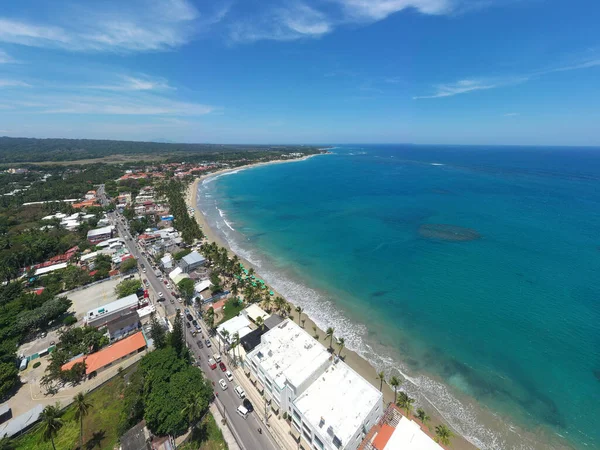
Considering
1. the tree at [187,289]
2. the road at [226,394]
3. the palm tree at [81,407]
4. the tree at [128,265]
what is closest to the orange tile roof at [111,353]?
the road at [226,394]

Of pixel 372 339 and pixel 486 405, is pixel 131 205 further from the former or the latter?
pixel 486 405

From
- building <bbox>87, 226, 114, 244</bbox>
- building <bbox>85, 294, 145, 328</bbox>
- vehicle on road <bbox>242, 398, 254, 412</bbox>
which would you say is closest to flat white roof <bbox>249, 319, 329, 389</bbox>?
vehicle on road <bbox>242, 398, 254, 412</bbox>

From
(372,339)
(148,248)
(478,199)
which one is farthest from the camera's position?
(478,199)

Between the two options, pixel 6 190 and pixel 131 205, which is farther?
pixel 6 190

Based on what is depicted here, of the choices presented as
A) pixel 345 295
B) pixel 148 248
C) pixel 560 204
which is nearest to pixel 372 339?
A: pixel 345 295

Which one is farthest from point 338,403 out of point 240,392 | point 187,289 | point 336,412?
point 187,289

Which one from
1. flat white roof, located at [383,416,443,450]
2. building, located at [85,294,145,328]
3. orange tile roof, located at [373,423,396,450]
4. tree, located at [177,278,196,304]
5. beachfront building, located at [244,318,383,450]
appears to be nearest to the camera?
flat white roof, located at [383,416,443,450]

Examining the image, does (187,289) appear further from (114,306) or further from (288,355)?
(288,355)

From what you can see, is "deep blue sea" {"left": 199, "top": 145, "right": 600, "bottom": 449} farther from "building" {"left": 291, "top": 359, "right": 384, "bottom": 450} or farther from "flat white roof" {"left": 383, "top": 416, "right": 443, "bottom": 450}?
"building" {"left": 291, "top": 359, "right": 384, "bottom": 450}
